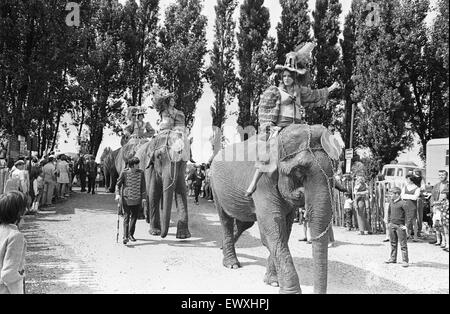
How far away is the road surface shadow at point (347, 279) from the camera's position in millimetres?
6078

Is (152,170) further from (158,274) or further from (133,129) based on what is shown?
(133,129)

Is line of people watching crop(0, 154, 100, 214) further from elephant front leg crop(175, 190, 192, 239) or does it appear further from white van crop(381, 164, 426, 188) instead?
white van crop(381, 164, 426, 188)

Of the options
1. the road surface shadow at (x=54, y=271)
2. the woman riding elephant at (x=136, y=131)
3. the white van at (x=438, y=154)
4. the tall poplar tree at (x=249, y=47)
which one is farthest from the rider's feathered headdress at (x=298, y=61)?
the woman riding elephant at (x=136, y=131)

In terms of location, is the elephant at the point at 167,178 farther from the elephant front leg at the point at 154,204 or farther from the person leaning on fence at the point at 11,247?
the person leaning on fence at the point at 11,247

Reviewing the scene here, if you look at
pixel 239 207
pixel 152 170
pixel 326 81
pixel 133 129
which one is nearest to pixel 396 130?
pixel 239 207

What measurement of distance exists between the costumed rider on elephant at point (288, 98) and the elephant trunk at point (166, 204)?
3450 millimetres

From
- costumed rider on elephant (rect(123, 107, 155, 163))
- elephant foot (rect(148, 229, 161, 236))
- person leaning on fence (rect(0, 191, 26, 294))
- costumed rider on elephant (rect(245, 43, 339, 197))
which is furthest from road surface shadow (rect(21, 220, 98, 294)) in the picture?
costumed rider on elephant (rect(123, 107, 155, 163))

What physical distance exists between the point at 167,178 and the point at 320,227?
213 inches

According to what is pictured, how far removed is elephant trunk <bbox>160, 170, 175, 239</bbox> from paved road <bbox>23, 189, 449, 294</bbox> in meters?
0.30

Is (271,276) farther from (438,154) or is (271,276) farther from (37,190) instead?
(37,190)

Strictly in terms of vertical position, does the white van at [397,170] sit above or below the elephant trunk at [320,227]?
above

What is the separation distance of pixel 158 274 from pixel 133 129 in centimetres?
985

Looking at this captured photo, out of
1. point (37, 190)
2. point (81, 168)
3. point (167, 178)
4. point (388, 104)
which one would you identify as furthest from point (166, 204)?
point (81, 168)

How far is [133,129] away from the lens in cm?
1582
